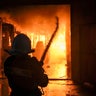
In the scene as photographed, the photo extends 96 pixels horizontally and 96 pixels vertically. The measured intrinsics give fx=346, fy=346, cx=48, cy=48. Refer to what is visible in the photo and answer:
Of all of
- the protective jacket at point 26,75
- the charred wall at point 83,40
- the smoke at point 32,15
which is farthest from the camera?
the smoke at point 32,15

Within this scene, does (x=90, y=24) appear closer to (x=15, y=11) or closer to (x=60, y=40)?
(x=15, y=11)

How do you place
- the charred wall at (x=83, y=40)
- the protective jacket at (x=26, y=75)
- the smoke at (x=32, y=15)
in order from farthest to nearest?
the smoke at (x=32, y=15)
the charred wall at (x=83, y=40)
the protective jacket at (x=26, y=75)

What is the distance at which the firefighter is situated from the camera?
3.52 m

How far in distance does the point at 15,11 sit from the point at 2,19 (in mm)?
1367

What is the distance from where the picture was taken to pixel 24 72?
11.6ft

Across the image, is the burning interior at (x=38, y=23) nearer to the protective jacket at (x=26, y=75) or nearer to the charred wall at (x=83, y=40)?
the charred wall at (x=83, y=40)

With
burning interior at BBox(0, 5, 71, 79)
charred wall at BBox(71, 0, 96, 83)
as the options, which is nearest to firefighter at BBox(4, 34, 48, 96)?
charred wall at BBox(71, 0, 96, 83)

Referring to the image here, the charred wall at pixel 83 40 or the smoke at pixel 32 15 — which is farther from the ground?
the smoke at pixel 32 15

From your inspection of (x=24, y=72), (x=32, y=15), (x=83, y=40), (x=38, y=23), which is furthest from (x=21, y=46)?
(x=38, y=23)

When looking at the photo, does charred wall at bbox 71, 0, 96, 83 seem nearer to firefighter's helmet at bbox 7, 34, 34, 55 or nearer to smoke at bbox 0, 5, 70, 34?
smoke at bbox 0, 5, 70, 34

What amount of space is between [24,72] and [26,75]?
0.14 feet

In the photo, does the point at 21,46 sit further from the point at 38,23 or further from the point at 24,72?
the point at 38,23

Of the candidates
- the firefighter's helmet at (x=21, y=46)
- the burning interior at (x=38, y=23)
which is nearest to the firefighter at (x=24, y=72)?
the firefighter's helmet at (x=21, y=46)

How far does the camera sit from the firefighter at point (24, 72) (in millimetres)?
3520
